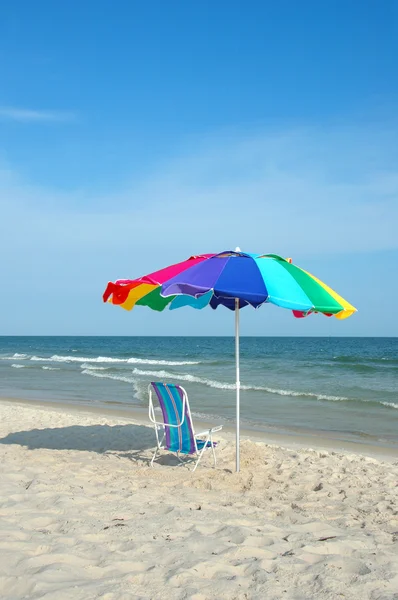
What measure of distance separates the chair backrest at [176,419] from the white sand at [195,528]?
261 mm

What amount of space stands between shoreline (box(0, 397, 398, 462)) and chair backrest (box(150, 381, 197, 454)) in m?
2.19

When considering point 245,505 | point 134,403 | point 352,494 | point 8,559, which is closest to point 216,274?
point 245,505

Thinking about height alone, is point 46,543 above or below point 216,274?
below

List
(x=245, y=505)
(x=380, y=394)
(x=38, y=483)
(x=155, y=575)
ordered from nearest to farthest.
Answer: (x=155, y=575)
(x=245, y=505)
(x=38, y=483)
(x=380, y=394)

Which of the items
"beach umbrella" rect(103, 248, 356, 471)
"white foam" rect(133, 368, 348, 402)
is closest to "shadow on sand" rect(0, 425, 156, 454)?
"beach umbrella" rect(103, 248, 356, 471)

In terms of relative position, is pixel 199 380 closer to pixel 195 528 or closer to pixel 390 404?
pixel 390 404

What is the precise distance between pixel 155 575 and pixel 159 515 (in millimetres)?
1082

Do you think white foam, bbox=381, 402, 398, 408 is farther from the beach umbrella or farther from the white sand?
the beach umbrella

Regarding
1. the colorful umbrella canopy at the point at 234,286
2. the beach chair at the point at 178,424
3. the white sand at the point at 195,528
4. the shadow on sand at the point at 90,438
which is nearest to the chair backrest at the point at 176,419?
the beach chair at the point at 178,424

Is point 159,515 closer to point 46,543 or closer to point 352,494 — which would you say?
point 46,543

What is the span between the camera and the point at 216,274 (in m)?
4.79

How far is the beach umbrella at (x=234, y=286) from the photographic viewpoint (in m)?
4.52

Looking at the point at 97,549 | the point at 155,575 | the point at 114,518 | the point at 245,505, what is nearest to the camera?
the point at 155,575

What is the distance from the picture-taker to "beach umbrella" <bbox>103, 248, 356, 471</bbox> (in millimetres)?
4520
